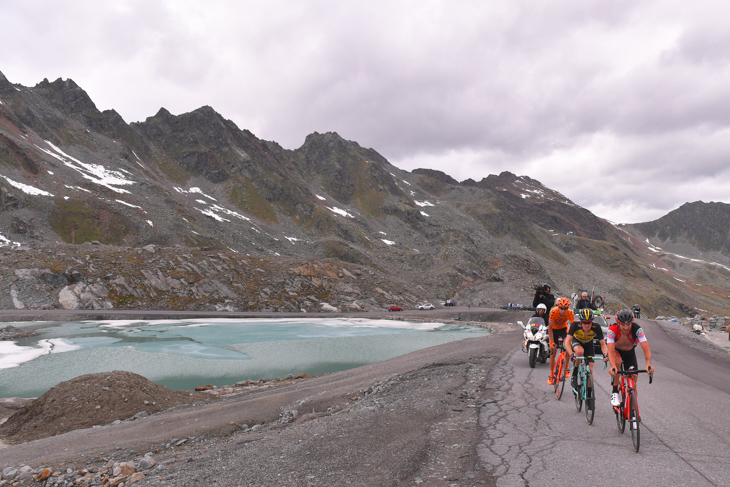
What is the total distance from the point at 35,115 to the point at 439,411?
568ft

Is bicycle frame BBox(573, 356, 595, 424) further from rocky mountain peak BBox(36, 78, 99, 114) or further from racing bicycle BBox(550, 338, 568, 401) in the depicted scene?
rocky mountain peak BBox(36, 78, 99, 114)

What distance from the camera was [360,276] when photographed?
82188 millimetres

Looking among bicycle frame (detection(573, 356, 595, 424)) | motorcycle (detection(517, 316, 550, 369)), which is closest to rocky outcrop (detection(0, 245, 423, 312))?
motorcycle (detection(517, 316, 550, 369))

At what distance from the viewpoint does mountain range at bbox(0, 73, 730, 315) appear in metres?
65.1

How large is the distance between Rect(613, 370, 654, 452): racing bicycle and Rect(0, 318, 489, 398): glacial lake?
23.1 meters

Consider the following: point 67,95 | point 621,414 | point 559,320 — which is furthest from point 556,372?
point 67,95

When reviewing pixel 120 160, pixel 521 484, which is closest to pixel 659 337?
pixel 521 484

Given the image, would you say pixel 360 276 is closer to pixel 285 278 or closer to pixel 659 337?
pixel 285 278

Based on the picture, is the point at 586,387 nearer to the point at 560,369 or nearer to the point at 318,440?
the point at 560,369

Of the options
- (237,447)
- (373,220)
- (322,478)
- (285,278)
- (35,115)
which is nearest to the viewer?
(322,478)

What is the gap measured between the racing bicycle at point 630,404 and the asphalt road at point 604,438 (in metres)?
0.33

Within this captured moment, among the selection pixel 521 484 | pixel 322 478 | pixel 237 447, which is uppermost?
pixel 521 484

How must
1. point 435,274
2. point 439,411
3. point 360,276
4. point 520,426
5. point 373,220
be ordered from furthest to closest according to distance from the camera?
point 373,220 → point 435,274 → point 360,276 → point 439,411 → point 520,426

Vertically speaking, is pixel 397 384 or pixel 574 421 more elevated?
pixel 574 421
